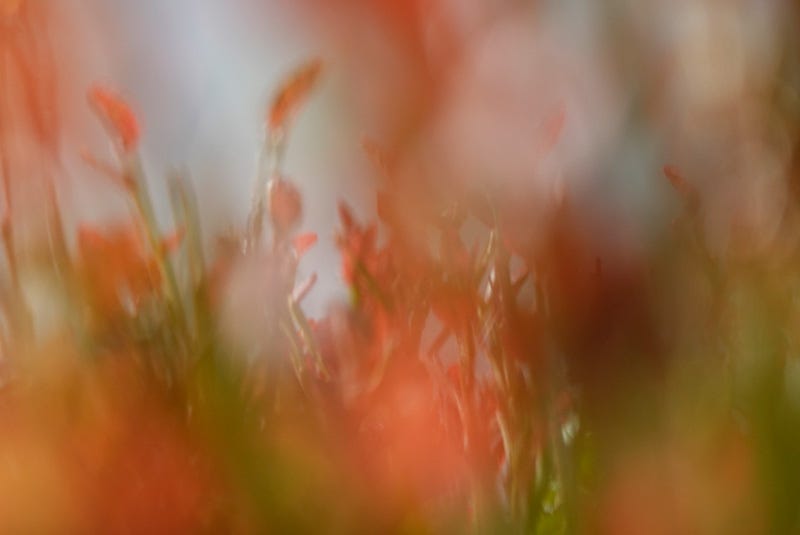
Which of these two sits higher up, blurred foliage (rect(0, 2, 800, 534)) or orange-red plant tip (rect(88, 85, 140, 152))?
orange-red plant tip (rect(88, 85, 140, 152))

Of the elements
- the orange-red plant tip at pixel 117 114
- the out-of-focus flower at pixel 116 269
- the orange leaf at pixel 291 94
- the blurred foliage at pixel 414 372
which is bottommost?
the blurred foliage at pixel 414 372

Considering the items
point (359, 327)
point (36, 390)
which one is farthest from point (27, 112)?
point (359, 327)

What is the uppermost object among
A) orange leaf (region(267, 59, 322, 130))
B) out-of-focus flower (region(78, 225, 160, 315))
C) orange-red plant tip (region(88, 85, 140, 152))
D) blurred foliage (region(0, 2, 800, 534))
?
orange-red plant tip (region(88, 85, 140, 152))

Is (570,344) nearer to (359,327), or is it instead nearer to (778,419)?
(778,419)

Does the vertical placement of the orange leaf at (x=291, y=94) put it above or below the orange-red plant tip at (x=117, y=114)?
below

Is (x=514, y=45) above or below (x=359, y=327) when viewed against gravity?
above
